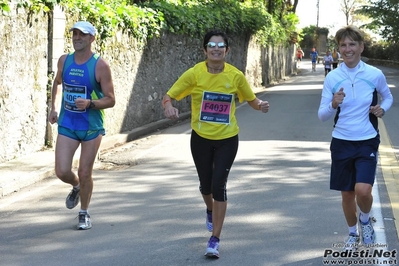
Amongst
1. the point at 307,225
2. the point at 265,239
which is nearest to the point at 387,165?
the point at 307,225

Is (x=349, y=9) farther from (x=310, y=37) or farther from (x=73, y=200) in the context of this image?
(x=73, y=200)

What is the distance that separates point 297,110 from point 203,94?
46.3 ft

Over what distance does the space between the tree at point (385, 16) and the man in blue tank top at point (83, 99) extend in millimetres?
48348

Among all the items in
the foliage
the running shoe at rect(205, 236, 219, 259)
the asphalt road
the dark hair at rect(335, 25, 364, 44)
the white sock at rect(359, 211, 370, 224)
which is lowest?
the asphalt road

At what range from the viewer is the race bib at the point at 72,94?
664 centimetres

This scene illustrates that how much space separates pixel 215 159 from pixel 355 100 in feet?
3.95

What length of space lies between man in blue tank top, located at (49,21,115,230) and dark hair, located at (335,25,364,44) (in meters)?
2.12

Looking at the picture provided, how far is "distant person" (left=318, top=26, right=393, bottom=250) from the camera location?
5.63m

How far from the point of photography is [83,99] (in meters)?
6.50

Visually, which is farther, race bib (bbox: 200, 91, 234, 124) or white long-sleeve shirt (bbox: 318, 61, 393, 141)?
race bib (bbox: 200, 91, 234, 124)

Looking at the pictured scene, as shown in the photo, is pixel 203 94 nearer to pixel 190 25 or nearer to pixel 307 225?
pixel 307 225

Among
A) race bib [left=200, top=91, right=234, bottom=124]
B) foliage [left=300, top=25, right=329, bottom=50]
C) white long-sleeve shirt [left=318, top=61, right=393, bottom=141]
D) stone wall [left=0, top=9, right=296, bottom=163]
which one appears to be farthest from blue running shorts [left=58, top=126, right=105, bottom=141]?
foliage [left=300, top=25, right=329, bottom=50]

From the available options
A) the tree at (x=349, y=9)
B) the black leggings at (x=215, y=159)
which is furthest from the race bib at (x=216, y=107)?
the tree at (x=349, y=9)

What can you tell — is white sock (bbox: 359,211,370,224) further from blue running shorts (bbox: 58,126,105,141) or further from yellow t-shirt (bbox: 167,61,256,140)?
blue running shorts (bbox: 58,126,105,141)
